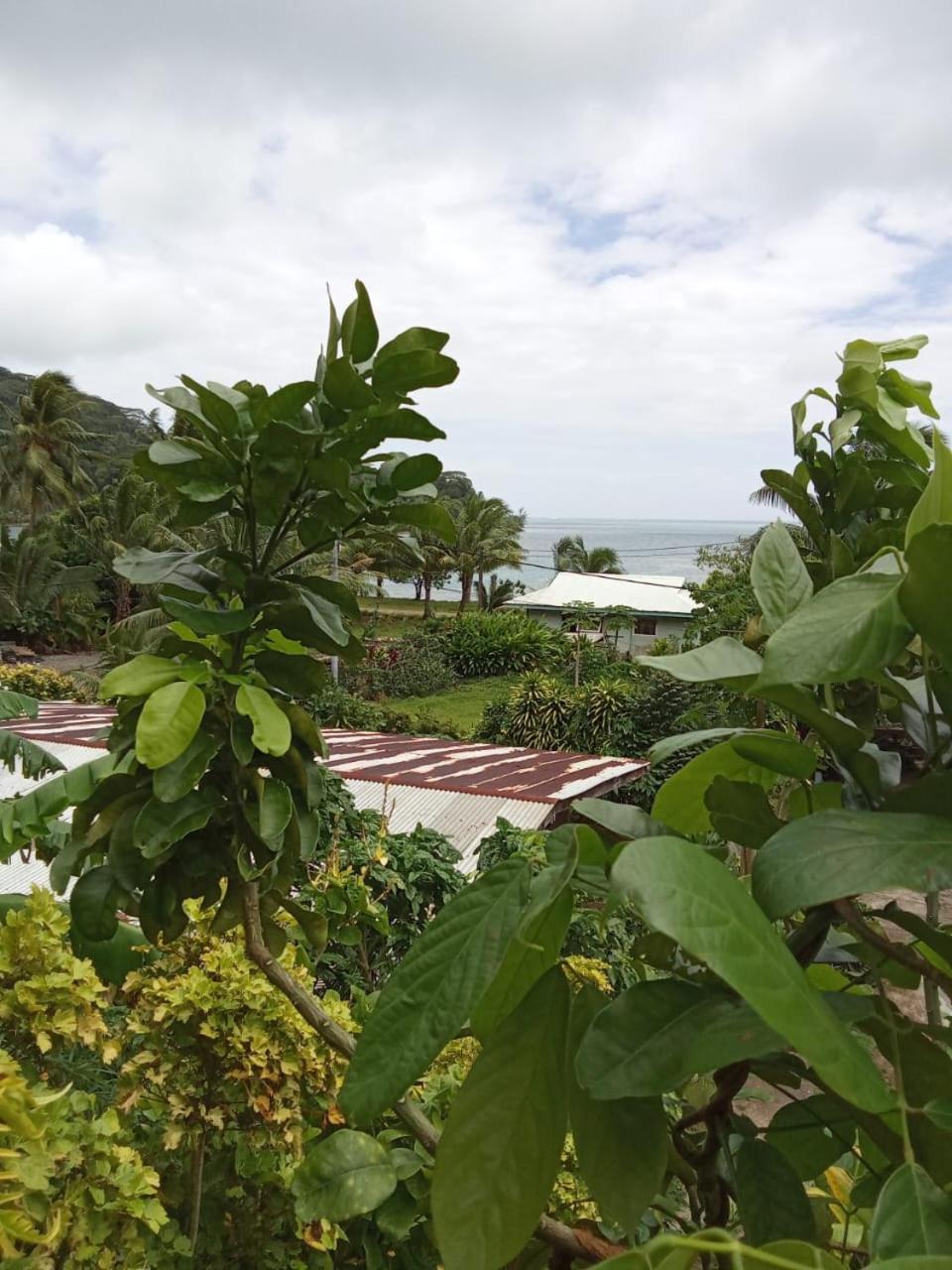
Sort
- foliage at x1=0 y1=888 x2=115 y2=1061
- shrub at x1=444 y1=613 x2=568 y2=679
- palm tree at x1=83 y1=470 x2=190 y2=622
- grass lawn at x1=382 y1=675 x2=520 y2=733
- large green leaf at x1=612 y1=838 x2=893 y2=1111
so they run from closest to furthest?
large green leaf at x1=612 y1=838 x2=893 y2=1111, foliage at x1=0 y1=888 x2=115 y2=1061, grass lawn at x1=382 y1=675 x2=520 y2=733, palm tree at x1=83 y1=470 x2=190 y2=622, shrub at x1=444 y1=613 x2=568 y2=679

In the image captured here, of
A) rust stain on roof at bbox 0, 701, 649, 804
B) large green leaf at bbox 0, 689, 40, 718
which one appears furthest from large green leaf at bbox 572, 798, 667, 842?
rust stain on roof at bbox 0, 701, 649, 804

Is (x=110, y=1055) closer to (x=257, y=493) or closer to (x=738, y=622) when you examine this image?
(x=257, y=493)

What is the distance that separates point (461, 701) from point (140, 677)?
65.0 feet

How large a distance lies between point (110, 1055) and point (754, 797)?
1.23 m

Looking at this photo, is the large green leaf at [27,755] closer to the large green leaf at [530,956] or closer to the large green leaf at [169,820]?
the large green leaf at [169,820]

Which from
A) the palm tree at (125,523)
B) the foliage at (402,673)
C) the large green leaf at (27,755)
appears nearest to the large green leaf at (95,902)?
the large green leaf at (27,755)

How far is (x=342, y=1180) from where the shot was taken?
2.64 feet

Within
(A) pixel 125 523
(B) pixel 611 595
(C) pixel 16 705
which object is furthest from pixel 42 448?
(C) pixel 16 705

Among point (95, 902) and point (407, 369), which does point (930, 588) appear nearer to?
point (407, 369)

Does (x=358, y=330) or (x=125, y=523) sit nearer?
(x=358, y=330)

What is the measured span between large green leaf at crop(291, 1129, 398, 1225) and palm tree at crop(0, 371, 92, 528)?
30089 millimetres

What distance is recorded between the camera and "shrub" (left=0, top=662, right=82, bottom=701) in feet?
52.5

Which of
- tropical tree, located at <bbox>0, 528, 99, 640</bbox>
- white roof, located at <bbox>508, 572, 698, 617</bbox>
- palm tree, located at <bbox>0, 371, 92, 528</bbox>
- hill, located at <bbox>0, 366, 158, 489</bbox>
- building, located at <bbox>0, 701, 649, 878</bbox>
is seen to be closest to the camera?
building, located at <bbox>0, 701, 649, 878</bbox>

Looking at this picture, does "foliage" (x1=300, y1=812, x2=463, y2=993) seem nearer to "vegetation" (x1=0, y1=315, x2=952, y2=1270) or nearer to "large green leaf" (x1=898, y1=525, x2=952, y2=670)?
"vegetation" (x1=0, y1=315, x2=952, y2=1270)
